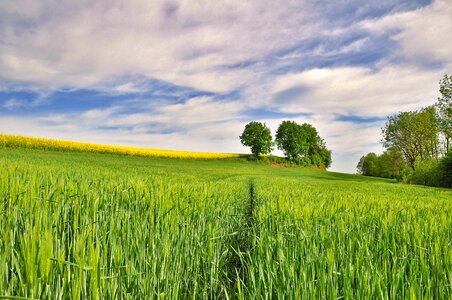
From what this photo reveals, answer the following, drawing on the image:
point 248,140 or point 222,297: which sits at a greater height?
point 248,140

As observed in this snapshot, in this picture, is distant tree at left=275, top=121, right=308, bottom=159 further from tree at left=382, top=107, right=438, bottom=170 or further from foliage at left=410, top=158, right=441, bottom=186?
foliage at left=410, top=158, right=441, bottom=186

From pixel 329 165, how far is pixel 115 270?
9387 cm

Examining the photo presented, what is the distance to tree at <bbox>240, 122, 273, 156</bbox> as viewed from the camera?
6788 centimetres

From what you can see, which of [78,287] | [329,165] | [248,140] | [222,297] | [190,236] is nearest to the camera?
[78,287]

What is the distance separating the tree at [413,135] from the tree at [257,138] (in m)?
25.4

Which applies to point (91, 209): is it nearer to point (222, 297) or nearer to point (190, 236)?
point (190, 236)

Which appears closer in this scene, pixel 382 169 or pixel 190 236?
pixel 190 236

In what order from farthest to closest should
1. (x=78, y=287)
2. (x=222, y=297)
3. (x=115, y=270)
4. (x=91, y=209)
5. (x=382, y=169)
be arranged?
(x=382, y=169), (x=91, y=209), (x=222, y=297), (x=115, y=270), (x=78, y=287)

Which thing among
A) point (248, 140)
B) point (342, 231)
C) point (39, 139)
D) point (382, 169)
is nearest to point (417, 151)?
point (382, 169)

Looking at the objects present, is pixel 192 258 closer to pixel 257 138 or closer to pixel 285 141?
pixel 257 138

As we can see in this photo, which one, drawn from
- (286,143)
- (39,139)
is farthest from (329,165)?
(39,139)

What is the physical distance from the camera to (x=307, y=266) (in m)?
1.71

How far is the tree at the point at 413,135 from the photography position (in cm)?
4769

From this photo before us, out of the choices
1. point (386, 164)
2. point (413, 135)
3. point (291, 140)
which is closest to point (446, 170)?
point (413, 135)
